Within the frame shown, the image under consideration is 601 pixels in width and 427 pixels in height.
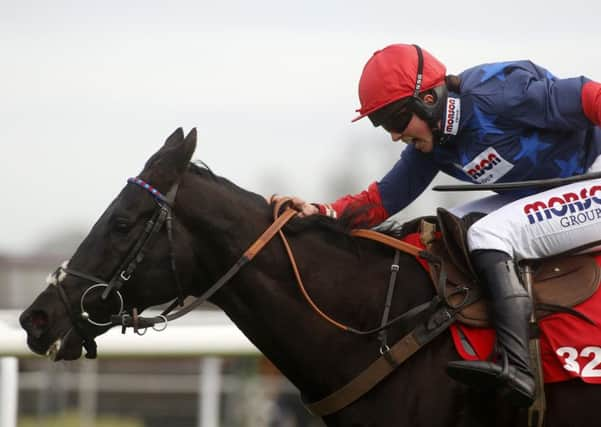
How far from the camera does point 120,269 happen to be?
387 centimetres

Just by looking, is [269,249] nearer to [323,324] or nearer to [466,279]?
[323,324]

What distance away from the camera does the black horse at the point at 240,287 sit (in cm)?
384

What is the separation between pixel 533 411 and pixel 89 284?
5.69ft

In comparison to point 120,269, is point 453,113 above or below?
above

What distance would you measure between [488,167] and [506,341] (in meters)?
0.78

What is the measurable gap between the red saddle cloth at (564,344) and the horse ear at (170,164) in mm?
1236

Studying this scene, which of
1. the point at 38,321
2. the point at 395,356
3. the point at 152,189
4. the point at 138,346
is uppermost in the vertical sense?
the point at 152,189

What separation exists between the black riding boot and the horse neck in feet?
1.24

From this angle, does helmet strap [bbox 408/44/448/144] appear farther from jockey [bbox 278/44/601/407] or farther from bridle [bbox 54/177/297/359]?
bridle [bbox 54/177/297/359]

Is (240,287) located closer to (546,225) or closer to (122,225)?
(122,225)

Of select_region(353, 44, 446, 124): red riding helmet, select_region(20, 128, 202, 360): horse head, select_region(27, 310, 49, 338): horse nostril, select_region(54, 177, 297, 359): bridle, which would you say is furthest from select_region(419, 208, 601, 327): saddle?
select_region(27, 310, 49, 338): horse nostril

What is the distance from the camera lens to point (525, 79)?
13.1ft

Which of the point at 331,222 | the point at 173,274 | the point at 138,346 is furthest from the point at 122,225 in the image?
the point at 138,346

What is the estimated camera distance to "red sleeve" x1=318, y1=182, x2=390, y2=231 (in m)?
4.20
